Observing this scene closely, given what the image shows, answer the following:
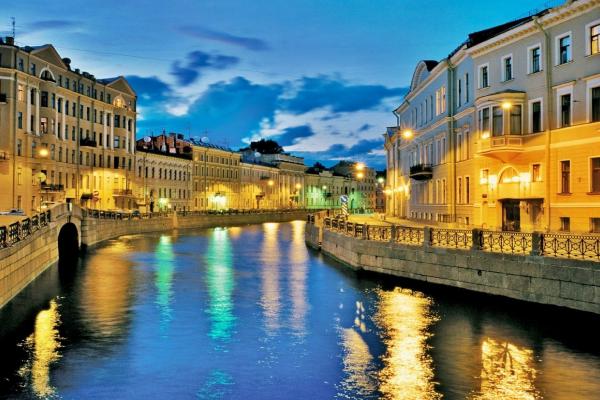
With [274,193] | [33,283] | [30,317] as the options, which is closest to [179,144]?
[274,193]

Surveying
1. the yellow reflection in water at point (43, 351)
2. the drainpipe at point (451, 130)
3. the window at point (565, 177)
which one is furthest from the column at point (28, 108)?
the window at point (565, 177)

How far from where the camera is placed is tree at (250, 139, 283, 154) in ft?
599

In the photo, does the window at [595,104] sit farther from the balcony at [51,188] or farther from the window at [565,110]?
the balcony at [51,188]

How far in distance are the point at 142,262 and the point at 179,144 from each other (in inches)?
2889

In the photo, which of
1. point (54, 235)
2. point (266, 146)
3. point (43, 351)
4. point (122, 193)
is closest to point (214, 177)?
point (122, 193)

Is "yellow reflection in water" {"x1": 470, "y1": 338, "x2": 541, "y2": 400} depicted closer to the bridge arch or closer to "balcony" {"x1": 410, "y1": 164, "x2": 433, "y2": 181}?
"balcony" {"x1": 410, "y1": 164, "x2": 433, "y2": 181}

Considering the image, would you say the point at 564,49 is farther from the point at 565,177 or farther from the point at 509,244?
the point at 509,244

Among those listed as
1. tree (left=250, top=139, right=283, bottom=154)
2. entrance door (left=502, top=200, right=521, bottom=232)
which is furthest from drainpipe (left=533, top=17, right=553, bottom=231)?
tree (left=250, top=139, right=283, bottom=154)

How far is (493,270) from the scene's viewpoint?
25.0 m

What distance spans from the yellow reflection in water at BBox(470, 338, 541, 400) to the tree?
535 feet

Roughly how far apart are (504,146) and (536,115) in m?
2.27

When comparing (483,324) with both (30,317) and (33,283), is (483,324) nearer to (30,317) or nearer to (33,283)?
(30,317)

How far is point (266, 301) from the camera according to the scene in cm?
2744

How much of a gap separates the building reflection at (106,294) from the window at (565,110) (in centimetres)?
2227
